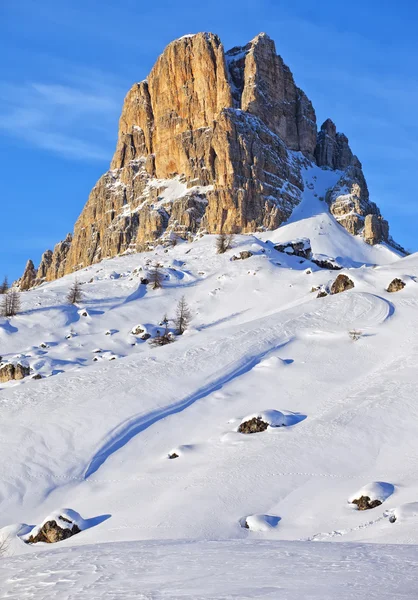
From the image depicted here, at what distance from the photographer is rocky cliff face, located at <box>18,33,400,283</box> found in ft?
389

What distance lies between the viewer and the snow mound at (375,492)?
48.8 feet

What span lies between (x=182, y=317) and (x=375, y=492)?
3223 cm

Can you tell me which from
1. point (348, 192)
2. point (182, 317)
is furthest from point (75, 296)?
point (348, 192)

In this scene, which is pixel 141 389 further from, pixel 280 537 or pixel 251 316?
pixel 251 316

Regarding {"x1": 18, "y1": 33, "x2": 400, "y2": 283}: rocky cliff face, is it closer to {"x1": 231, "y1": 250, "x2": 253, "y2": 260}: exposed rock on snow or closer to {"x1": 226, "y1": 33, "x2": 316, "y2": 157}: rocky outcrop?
{"x1": 226, "y1": 33, "x2": 316, "y2": 157}: rocky outcrop

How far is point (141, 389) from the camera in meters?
25.2

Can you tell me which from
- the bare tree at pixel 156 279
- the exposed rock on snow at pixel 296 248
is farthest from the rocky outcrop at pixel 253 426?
the exposed rock on snow at pixel 296 248

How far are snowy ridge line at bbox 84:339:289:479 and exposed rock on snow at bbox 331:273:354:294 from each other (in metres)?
14.7

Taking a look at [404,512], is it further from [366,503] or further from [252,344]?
[252,344]

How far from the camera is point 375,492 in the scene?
49.1 ft

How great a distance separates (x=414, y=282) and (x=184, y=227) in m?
81.3

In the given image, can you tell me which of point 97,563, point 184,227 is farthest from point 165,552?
point 184,227

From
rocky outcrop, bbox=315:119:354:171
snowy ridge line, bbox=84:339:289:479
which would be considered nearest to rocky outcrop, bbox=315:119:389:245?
rocky outcrop, bbox=315:119:354:171

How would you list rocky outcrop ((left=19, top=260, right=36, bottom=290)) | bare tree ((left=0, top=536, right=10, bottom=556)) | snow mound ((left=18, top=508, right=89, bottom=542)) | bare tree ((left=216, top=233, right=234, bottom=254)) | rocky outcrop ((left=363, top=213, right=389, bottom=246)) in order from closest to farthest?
bare tree ((left=0, top=536, right=10, bottom=556)), snow mound ((left=18, top=508, right=89, bottom=542)), bare tree ((left=216, top=233, right=234, bottom=254)), rocky outcrop ((left=363, top=213, right=389, bottom=246)), rocky outcrop ((left=19, top=260, right=36, bottom=290))
